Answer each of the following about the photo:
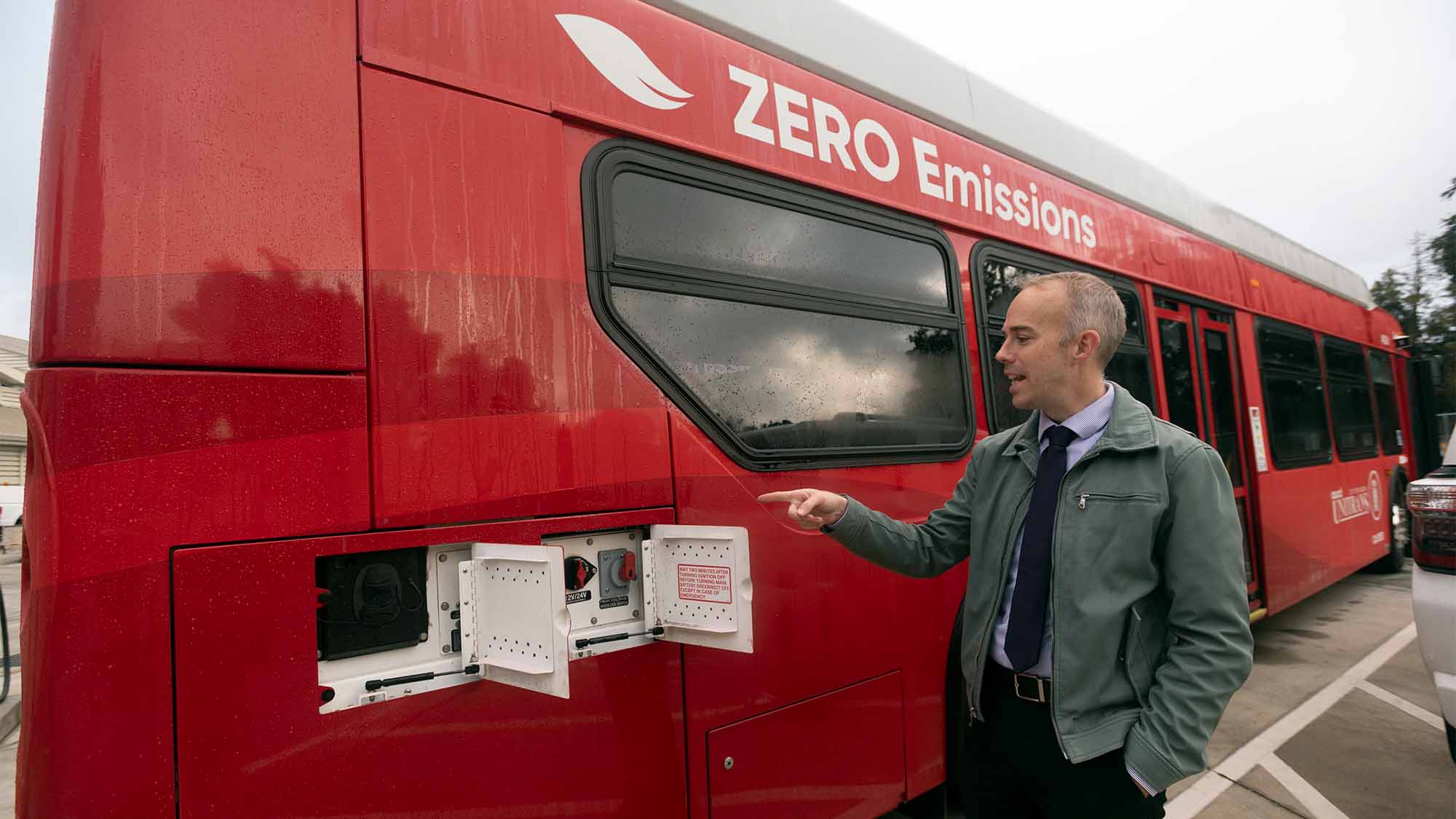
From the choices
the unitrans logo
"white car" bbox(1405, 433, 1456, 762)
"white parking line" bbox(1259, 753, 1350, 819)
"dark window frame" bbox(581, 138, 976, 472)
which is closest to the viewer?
"dark window frame" bbox(581, 138, 976, 472)

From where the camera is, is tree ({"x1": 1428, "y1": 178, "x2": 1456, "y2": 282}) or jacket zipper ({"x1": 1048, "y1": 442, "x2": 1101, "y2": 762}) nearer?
jacket zipper ({"x1": 1048, "y1": 442, "x2": 1101, "y2": 762})

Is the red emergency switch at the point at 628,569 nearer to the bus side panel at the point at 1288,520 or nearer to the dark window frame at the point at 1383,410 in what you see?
the bus side panel at the point at 1288,520

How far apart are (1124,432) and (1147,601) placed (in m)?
0.38

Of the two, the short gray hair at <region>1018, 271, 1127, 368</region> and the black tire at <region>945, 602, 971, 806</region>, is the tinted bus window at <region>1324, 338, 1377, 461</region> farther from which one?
the short gray hair at <region>1018, 271, 1127, 368</region>

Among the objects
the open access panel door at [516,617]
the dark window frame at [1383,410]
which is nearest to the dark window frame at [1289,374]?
the dark window frame at [1383,410]

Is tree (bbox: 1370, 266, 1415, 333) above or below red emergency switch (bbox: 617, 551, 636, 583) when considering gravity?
above

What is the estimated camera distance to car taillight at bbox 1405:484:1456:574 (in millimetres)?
2916

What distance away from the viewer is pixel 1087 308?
1836 mm

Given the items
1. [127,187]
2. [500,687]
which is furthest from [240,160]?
[500,687]

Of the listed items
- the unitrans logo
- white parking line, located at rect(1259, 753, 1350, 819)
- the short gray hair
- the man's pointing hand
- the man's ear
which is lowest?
white parking line, located at rect(1259, 753, 1350, 819)

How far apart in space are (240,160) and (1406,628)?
326 inches

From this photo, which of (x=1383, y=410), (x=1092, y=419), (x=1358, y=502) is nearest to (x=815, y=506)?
(x=1092, y=419)

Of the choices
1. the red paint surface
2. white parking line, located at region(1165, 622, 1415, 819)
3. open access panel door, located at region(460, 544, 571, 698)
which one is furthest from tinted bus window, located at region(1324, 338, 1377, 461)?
open access panel door, located at region(460, 544, 571, 698)

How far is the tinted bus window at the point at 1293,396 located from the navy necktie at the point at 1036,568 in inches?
184
